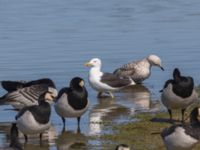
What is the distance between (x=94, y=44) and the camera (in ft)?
100.0

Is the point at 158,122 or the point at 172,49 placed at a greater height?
the point at 172,49

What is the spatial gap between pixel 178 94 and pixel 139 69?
6030 millimetres

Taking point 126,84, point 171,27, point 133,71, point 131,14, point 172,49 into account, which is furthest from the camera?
point 131,14

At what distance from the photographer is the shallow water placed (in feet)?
68.3

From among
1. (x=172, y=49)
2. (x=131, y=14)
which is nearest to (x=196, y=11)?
(x=131, y=14)

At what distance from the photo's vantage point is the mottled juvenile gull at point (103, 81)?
901 inches

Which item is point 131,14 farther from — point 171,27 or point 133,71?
point 133,71

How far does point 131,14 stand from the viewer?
39094 millimetres

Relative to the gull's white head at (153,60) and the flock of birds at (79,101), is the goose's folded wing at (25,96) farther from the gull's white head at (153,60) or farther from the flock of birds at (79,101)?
the gull's white head at (153,60)

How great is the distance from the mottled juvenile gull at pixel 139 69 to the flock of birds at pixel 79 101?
94 cm

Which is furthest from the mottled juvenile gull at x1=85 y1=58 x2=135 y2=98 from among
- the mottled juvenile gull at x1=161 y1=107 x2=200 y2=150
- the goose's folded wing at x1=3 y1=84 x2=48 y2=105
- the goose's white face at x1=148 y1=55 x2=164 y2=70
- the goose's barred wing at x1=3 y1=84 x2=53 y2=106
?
the mottled juvenile gull at x1=161 y1=107 x2=200 y2=150

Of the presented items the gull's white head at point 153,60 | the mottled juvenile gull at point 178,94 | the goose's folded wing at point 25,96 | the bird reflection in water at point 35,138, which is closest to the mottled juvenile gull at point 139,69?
the gull's white head at point 153,60

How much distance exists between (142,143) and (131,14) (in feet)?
73.7

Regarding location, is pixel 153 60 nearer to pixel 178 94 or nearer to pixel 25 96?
pixel 25 96
